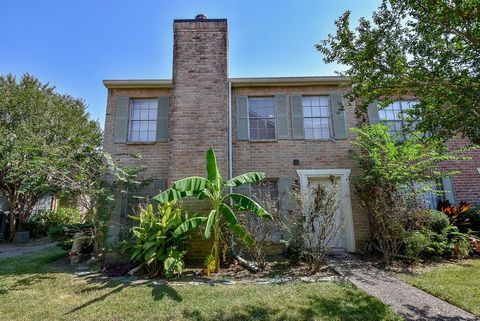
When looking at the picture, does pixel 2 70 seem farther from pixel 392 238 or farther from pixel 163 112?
pixel 392 238

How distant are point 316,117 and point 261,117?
2.03 meters

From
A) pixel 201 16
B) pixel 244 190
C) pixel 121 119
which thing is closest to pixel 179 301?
pixel 244 190

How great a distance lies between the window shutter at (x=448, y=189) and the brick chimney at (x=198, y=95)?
7.99 meters

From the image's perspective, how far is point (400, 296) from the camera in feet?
16.0

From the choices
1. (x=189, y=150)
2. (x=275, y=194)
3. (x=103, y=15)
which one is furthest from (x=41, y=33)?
(x=275, y=194)

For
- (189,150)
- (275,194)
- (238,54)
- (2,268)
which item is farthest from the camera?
(238,54)

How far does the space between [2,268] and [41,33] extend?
6386 millimetres

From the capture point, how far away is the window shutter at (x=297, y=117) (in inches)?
379

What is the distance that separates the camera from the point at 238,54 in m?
10.4

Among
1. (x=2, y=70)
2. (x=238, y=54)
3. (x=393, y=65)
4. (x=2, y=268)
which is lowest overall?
(x=2, y=268)

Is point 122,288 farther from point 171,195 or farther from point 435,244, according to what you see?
point 435,244

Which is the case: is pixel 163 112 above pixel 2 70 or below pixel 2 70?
below

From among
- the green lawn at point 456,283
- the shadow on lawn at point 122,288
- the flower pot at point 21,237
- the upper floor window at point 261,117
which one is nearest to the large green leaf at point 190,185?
the shadow on lawn at point 122,288

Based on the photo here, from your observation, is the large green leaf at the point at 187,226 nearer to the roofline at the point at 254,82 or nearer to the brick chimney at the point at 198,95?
the brick chimney at the point at 198,95
